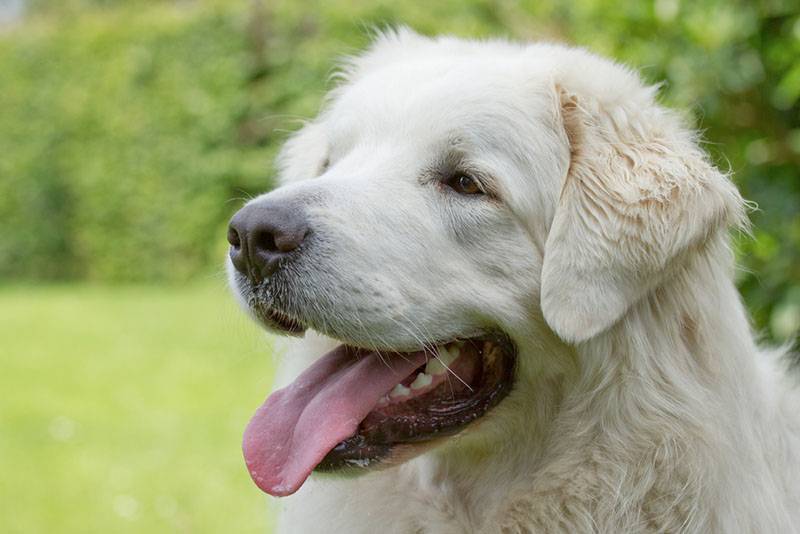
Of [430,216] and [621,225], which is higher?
[621,225]

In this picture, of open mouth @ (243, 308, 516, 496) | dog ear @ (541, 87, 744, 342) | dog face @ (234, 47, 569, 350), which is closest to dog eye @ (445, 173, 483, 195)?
dog face @ (234, 47, 569, 350)

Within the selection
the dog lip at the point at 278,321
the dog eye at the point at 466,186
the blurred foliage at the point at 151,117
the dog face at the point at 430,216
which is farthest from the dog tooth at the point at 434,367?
the blurred foliage at the point at 151,117

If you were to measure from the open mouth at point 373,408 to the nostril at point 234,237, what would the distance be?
45 cm

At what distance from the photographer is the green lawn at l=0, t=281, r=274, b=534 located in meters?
5.54

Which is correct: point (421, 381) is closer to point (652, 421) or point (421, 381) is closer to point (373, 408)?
point (373, 408)

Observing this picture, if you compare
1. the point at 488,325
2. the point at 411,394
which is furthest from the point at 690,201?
the point at 411,394

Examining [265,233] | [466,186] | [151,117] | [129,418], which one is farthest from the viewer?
[151,117]

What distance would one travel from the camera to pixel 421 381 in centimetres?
262

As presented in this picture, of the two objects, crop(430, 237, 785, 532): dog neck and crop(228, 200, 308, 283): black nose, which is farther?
crop(430, 237, 785, 532): dog neck

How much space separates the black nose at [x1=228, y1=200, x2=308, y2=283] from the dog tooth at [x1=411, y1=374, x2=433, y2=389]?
0.48 m

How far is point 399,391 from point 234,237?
58cm

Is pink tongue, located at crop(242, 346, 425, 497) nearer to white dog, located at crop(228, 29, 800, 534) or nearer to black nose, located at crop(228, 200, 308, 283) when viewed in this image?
white dog, located at crop(228, 29, 800, 534)

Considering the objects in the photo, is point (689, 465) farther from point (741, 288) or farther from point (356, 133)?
point (741, 288)

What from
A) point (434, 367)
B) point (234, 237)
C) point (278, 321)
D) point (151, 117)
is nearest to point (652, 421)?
point (434, 367)
